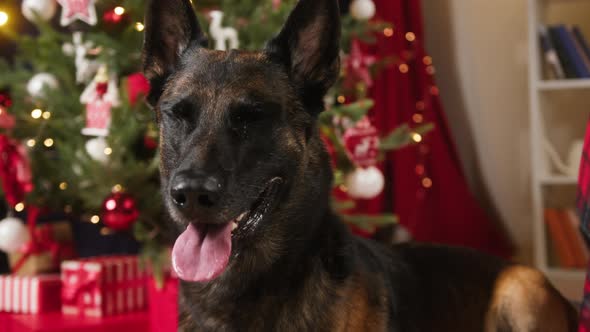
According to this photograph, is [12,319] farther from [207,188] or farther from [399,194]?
[399,194]

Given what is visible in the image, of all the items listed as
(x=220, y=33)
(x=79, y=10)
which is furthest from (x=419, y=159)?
(x=79, y=10)

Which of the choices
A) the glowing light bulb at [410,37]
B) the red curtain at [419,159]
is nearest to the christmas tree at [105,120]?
the red curtain at [419,159]

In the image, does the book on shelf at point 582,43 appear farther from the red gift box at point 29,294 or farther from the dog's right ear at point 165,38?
the red gift box at point 29,294

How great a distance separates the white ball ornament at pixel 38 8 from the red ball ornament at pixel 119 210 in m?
0.84

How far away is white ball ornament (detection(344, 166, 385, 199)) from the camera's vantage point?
2785mm

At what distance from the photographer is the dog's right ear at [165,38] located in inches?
67.7

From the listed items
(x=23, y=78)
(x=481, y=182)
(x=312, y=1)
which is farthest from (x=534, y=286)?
(x=481, y=182)

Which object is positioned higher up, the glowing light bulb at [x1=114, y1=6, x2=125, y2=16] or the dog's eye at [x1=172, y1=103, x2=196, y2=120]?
the glowing light bulb at [x1=114, y1=6, x2=125, y2=16]

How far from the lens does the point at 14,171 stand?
8.41 ft

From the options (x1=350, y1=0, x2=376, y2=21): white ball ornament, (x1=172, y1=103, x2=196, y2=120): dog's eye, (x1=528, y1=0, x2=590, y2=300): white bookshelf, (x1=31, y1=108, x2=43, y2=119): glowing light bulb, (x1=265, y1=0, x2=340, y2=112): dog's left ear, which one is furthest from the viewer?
(x1=528, y1=0, x2=590, y2=300): white bookshelf

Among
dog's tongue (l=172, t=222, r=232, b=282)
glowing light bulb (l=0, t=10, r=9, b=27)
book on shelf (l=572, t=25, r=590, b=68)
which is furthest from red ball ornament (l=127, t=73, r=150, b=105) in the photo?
book on shelf (l=572, t=25, r=590, b=68)

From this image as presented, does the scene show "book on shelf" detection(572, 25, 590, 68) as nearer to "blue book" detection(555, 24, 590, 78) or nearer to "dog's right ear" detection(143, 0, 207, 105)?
"blue book" detection(555, 24, 590, 78)

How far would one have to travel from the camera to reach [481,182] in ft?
14.4

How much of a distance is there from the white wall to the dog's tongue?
322cm
